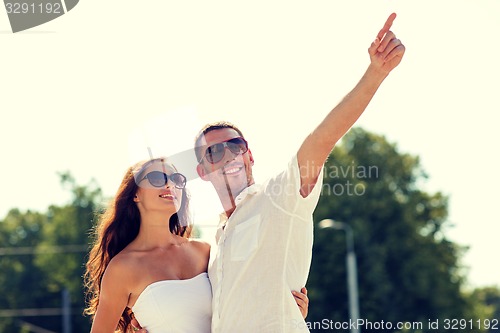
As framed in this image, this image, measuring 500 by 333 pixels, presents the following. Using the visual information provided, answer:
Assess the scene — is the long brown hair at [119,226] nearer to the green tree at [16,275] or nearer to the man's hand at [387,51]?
the man's hand at [387,51]

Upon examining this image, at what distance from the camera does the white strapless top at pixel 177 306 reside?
4.40 metres

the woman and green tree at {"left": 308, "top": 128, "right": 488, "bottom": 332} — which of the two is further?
green tree at {"left": 308, "top": 128, "right": 488, "bottom": 332}

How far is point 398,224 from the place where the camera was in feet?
127

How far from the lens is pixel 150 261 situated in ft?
15.3

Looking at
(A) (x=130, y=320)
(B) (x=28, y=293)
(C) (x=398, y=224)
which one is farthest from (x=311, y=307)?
(A) (x=130, y=320)

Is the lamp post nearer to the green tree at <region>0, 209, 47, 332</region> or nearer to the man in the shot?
the man

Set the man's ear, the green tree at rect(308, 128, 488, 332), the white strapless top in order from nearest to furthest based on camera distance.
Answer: the man's ear, the white strapless top, the green tree at rect(308, 128, 488, 332)

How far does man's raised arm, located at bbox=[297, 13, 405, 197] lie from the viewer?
343 cm

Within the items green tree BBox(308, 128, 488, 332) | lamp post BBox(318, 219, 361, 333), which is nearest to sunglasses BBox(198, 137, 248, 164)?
lamp post BBox(318, 219, 361, 333)

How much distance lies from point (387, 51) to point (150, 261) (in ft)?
6.17

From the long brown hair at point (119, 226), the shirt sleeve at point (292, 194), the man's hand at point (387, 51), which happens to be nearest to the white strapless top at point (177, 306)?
the long brown hair at point (119, 226)

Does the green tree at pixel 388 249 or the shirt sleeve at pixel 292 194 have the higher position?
the shirt sleeve at pixel 292 194

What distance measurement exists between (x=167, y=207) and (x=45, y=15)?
5295mm

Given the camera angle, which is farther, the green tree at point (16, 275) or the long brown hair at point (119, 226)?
the green tree at point (16, 275)
